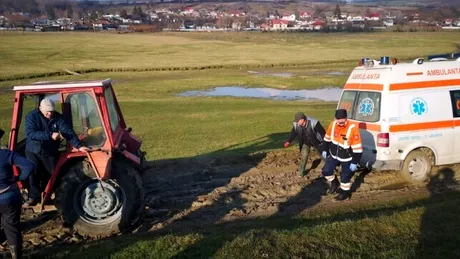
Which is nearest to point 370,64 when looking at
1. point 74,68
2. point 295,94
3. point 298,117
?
point 298,117

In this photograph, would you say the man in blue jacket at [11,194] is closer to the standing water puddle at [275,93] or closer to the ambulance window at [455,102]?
the ambulance window at [455,102]

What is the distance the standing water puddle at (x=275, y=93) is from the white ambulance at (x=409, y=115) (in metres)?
19.8

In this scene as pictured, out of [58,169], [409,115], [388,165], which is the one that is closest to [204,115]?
[388,165]

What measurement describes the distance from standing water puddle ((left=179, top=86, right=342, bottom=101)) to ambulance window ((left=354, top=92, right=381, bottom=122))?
20.0m

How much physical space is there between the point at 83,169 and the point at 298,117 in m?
4.98

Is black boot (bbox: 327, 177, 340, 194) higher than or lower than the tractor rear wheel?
lower

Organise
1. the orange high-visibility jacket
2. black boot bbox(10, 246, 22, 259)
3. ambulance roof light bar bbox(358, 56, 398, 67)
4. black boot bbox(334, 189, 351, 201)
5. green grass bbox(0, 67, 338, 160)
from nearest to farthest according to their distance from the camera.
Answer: black boot bbox(10, 246, 22, 259) → the orange high-visibility jacket → black boot bbox(334, 189, 351, 201) → ambulance roof light bar bbox(358, 56, 398, 67) → green grass bbox(0, 67, 338, 160)

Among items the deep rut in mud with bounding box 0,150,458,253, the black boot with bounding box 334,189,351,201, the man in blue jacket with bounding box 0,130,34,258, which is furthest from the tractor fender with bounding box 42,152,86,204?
the black boot with bounding box 334,189,351,201

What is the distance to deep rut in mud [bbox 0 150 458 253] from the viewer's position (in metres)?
8.05

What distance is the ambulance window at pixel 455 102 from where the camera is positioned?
1027 cm

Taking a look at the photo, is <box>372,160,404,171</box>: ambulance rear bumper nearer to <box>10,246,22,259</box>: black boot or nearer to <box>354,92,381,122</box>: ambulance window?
<box>354,92,381,122</box>: ambulance window

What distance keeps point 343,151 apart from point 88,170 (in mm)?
4704

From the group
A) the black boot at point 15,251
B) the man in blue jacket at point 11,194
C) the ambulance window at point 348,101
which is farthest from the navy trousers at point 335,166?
the black boot at point 15,251

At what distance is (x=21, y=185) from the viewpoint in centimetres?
739
